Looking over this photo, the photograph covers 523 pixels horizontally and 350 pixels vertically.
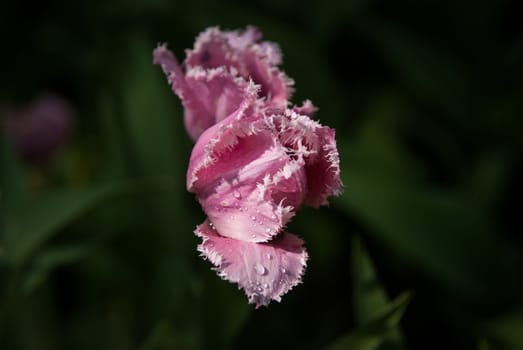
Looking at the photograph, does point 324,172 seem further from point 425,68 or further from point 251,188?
point 425,68

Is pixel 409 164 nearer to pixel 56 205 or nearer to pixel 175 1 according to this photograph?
pixel 175 1

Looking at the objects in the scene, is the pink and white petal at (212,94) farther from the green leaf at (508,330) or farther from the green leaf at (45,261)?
the green leaf at (508,330)

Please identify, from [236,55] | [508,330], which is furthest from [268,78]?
[508,330]

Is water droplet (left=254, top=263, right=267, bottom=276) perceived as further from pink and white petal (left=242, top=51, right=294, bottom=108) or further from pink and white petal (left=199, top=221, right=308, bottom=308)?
pink and white petal (left=242, top=51, right=294, bottom=108)

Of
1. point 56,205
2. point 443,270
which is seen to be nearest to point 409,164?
point 443,270

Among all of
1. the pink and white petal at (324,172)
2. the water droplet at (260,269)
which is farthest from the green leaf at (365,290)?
the water droplet at (260,269)

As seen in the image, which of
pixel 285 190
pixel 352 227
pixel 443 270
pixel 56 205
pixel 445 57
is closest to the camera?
pixel 285 190
